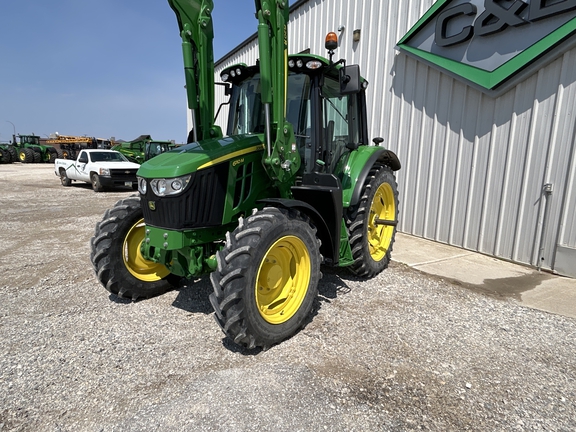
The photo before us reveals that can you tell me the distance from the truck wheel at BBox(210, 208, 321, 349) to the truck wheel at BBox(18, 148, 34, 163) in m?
34.4

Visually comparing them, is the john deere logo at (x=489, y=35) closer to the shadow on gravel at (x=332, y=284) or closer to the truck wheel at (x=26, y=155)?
the shadow on gravel at (x=332, y=284)

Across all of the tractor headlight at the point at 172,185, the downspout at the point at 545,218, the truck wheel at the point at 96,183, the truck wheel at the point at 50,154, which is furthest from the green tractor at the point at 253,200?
the truck wheel at the point at 50,154

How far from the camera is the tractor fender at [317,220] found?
307cm

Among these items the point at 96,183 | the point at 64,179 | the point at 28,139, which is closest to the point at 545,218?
the point at 96,183

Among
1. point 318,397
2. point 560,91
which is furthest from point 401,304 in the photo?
point 560,91

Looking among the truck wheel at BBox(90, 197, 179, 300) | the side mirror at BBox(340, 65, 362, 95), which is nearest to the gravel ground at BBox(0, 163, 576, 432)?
the truck wheel at BBox(90, 197, 179, 300)

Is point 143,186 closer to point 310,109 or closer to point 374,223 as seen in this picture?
point 310,109

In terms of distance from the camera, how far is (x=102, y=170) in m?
13.5

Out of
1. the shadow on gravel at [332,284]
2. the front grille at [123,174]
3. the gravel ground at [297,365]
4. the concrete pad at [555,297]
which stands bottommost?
the gravel ground at [297,365]

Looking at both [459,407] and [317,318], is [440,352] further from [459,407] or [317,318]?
[317,318]

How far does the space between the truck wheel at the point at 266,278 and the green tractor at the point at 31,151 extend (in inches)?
1354

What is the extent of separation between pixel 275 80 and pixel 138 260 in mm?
2226

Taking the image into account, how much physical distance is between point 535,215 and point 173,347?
500 cm

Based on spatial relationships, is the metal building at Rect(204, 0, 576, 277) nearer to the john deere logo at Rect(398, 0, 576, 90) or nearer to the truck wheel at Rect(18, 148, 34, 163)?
the john deere logo at Rect(398, 0, 576, 90)
